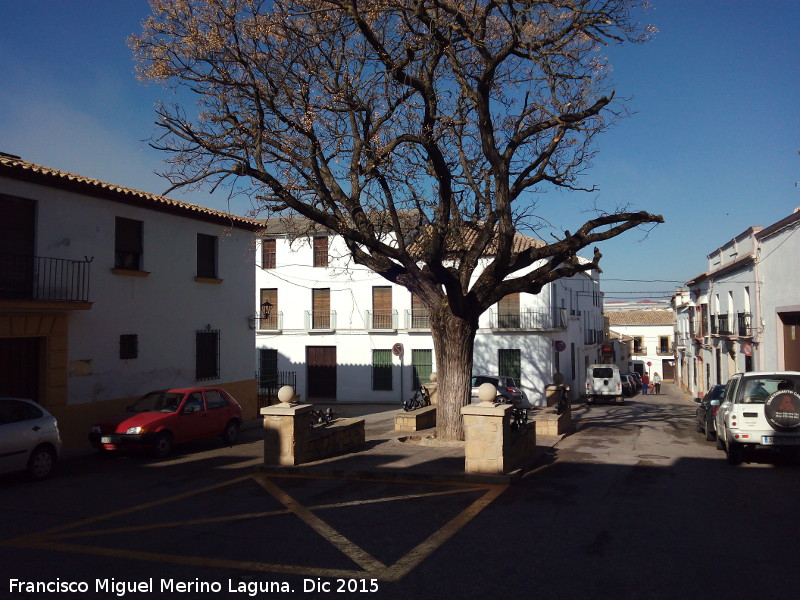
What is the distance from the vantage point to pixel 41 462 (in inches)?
428

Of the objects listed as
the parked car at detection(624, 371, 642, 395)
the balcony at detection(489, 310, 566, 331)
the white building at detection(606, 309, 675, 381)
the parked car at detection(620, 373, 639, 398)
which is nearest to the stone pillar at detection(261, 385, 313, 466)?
the balcony at detection(489, 310, 566, 331)

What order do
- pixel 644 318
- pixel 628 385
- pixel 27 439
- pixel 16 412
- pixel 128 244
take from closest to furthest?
pixel 27 439 → pixel 16 412 → pixel 128 244 → pixel 628 385 → pixel 644 318

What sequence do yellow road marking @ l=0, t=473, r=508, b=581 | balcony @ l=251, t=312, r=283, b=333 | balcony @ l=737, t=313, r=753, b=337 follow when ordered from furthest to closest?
balcony @ l=251, t=312, r=283, b=333
balcony @ l=737, t=313, r=753, b=337
yellow road marking @ l=0, t=473, r=508, b=581

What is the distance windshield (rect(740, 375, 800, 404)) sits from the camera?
37.7 feet

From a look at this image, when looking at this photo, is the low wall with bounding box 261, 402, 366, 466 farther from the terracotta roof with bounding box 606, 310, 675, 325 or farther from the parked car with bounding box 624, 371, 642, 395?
the terracotta roof with bounding box 606, 310, 675, 325

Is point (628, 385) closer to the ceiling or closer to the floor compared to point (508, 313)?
closer to the floor

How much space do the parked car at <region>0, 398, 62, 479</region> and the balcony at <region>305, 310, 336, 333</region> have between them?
71.9 feet

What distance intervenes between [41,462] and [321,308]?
895 inches

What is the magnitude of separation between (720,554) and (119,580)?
5565mm

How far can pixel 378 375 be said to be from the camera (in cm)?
3231

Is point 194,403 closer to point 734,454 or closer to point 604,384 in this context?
point 734,454

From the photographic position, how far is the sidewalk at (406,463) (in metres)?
10.0

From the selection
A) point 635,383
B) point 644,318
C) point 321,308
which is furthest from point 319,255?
point 644,318

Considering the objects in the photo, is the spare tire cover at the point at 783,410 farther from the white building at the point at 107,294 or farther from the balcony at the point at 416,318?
the balcony at the point at 416,318
